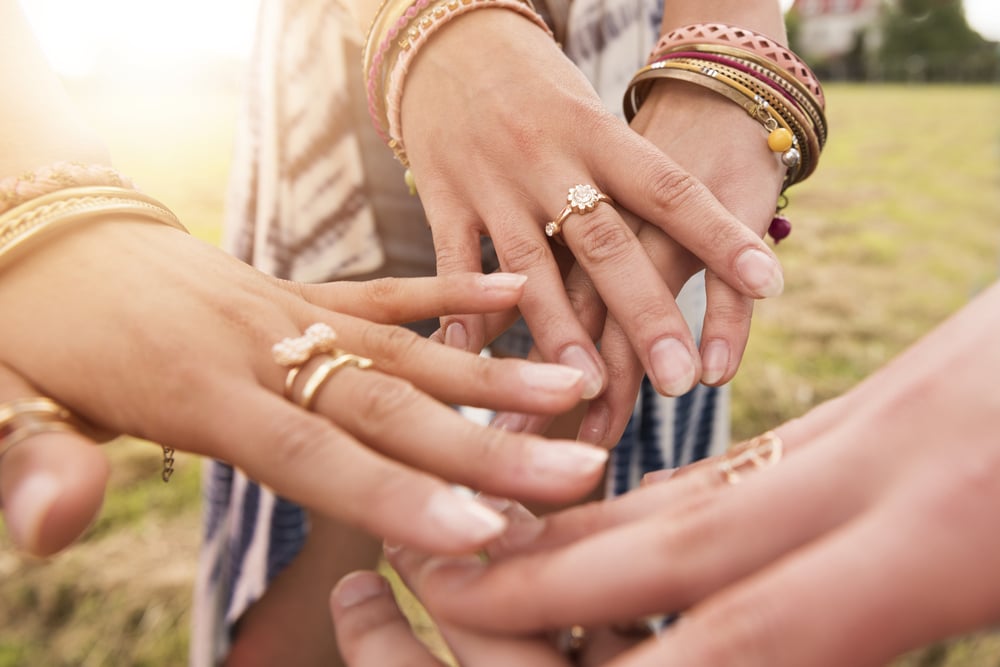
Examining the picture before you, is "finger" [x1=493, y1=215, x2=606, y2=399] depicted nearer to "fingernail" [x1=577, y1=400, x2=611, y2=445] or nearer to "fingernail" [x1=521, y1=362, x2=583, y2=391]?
"fingernail" [x1=577, y1=400, x2=611, y2=445]

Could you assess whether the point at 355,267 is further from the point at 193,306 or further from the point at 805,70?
the point at 805,70

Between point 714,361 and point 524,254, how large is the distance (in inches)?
13.0

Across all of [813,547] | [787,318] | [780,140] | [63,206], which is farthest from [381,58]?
[787,318]

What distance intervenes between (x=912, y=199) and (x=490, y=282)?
6.25 meters

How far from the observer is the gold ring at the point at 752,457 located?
0.71 meters

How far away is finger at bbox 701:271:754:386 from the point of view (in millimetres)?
1021

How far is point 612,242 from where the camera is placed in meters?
1.05

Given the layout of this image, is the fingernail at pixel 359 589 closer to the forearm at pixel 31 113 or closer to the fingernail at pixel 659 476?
the fingernail at pixel 659 476

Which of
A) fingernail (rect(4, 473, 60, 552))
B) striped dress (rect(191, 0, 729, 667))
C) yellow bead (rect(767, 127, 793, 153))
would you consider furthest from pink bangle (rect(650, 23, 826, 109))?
fingernail (rect(4, 473, 60, 552))

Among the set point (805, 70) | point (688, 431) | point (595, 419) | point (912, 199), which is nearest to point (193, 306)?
point (595, 419)

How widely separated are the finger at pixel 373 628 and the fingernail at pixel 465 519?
0.66 feet

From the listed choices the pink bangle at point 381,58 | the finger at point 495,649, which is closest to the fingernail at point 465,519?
the finger at point 495,649

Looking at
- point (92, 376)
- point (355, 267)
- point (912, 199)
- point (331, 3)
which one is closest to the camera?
point (92, 376)

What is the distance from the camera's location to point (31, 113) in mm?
998
